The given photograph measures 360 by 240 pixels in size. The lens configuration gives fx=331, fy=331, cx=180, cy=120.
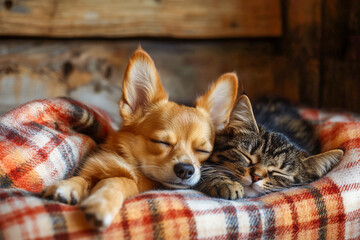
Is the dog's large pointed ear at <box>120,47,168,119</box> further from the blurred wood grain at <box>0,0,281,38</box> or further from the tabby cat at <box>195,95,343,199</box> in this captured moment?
the blurred wood grain at <box>0,0,281,38</box>

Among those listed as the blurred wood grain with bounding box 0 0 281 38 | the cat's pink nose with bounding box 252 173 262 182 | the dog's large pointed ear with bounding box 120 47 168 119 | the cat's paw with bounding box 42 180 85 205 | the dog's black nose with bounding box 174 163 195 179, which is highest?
the blurred wood grain with bounding box 0 0 281 38

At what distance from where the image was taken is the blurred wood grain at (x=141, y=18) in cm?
225

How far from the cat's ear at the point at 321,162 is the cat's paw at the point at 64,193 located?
3.33 feet

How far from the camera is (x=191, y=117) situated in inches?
63.2

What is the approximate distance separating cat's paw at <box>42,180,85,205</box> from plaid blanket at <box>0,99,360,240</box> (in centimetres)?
5

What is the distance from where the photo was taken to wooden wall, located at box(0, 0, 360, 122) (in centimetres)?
233

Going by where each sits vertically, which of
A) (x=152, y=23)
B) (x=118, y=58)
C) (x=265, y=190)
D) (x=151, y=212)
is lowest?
(x=265, y=190)

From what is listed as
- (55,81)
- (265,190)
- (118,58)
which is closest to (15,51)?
(55,81)

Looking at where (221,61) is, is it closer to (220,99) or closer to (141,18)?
(141,18)

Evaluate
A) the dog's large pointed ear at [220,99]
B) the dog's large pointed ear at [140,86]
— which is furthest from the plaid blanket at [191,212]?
the dog's large pointed ear at [220,99]

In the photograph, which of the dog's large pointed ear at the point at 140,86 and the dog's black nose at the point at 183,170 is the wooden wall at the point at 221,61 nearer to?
the dog's large pointed ear at the point at 140,86

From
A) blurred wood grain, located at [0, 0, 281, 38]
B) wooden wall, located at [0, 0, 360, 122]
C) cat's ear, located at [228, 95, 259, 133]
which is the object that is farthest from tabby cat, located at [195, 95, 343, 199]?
blurred wood grain, located at [0, 0, 281, 38]

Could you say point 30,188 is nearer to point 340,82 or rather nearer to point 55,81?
point 55,81

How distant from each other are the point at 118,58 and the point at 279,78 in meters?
1.37
